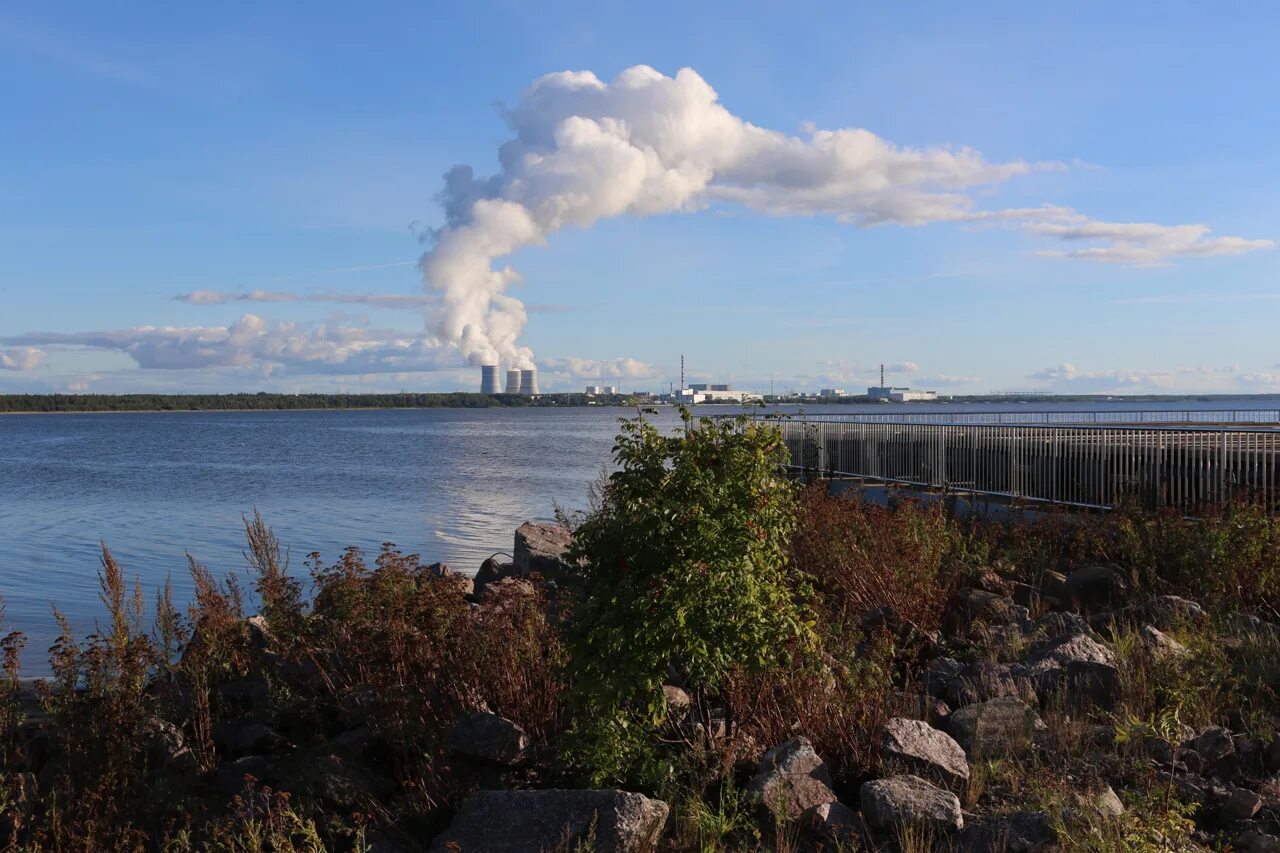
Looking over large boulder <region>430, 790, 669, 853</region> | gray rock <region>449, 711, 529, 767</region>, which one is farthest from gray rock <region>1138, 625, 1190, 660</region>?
gray rock <region>449, 711, 529, 767</region>

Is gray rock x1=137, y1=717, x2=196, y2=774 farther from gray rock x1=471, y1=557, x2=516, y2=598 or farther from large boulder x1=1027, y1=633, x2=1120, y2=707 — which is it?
gray rock x1=471, y1=557, x2=516, y2=598

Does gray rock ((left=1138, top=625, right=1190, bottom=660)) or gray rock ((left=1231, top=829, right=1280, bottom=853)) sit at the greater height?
gray rock ((left=1138, top=625, right=1190, bottom=660))

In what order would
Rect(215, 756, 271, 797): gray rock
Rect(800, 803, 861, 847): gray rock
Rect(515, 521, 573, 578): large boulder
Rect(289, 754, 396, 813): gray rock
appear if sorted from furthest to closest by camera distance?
Rect(515, 521, 573, 578): large boulder
Rect(215, 756, 271, 797): gray rock
Rect(289, 754, 396, 813): gray rock
Rect(800, 803, 861, 847): gray rock

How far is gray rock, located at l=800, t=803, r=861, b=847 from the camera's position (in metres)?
5.47

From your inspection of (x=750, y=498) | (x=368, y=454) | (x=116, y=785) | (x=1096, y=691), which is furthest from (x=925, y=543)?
(x=368, y=454)

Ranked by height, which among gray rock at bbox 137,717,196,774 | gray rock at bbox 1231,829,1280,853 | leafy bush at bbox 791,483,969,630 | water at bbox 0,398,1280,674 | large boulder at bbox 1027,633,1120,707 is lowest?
water at bbox 0,398,1280,674

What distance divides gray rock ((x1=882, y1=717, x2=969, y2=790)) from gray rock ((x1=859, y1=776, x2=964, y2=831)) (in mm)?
349

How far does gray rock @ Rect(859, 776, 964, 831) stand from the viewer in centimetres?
537

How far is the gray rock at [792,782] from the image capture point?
5633mm

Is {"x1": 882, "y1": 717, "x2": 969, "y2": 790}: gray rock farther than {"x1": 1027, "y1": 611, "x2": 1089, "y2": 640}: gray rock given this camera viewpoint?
No

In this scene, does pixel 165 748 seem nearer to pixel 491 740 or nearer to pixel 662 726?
pixel 491 740

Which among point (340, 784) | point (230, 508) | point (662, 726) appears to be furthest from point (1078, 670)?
point (230, 508)

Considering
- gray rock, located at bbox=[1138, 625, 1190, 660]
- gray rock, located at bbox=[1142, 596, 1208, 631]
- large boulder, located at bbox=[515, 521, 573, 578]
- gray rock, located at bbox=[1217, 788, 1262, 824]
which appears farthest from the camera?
large boulder, located at bbox=[515, 521, 573, 578]

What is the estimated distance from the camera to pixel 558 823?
532 centimetres
